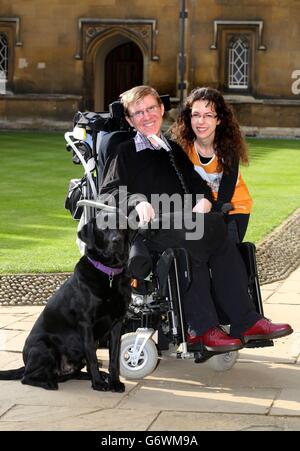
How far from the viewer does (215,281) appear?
21.0 feet

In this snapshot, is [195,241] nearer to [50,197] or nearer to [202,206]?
[202,206]

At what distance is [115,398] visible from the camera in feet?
19.7

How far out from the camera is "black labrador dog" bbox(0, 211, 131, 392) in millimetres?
6129

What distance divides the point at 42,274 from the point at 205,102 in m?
3.53

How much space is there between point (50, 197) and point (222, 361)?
9407 millimetres

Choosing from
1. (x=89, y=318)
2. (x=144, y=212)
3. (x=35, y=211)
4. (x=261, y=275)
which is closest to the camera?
(x=89, y=318)

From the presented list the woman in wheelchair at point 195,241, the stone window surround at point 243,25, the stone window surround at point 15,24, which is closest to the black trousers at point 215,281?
the woman in wheelchair at point 195,241

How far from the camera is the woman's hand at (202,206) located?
6.48 metres

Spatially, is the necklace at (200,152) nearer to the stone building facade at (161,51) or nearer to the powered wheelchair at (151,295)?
the powered wheelchair at (151,295)

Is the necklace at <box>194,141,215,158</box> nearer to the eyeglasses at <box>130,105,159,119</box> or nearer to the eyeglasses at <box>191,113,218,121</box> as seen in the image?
the eyeglasses at <box>191,113,218,121</box>

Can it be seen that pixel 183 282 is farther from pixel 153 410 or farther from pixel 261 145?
pixel 261 145

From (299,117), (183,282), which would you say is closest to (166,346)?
(183,282)

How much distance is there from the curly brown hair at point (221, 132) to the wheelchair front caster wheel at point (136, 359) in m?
1.21

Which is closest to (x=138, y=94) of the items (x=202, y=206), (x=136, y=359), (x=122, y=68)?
(x=202, y=206)
